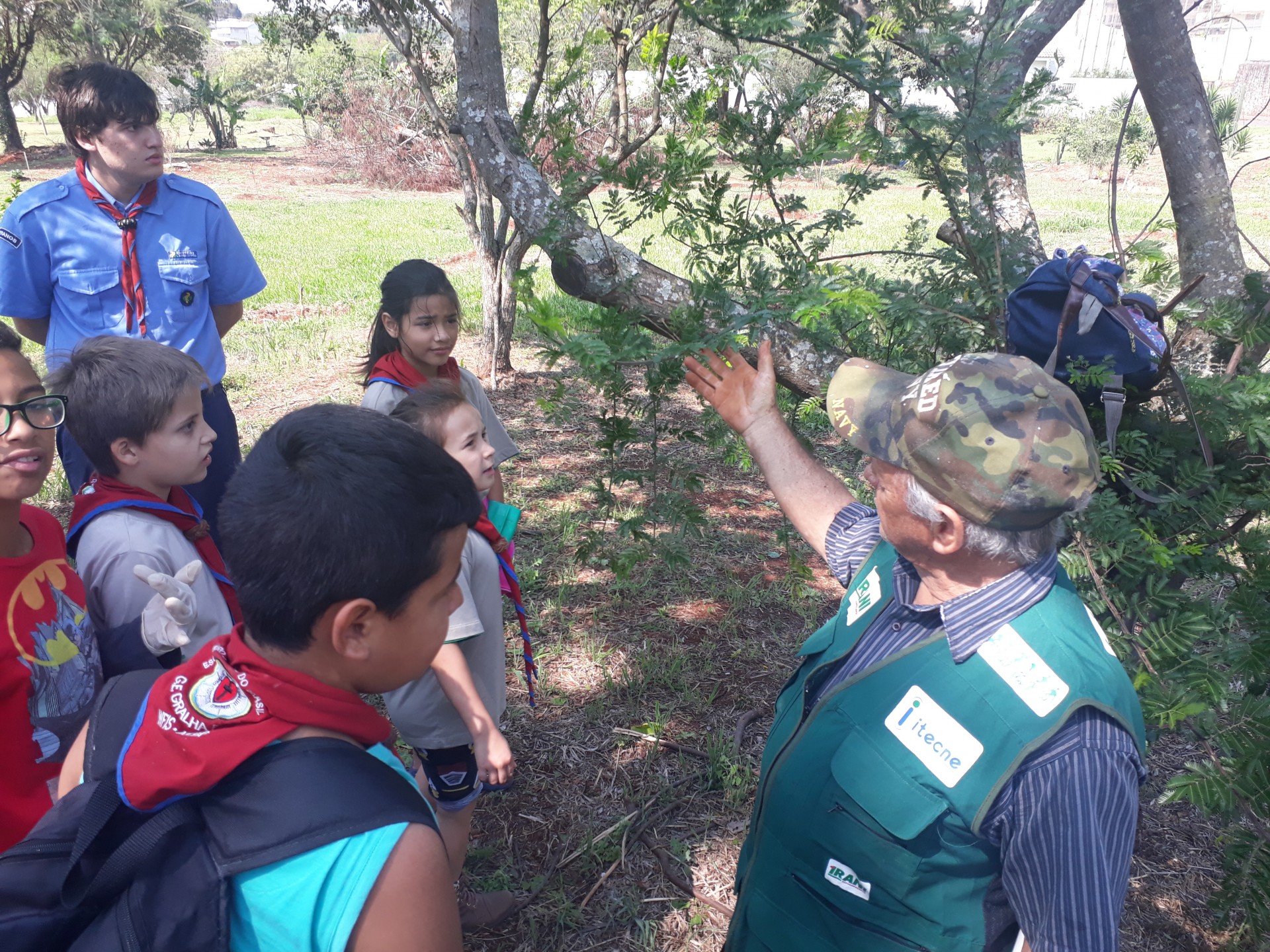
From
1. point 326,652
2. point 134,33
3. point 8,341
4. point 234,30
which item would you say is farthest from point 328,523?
point 234,30

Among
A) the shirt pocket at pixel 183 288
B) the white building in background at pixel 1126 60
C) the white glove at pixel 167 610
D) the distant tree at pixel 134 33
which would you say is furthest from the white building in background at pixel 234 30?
the white glove at pixel 167 610

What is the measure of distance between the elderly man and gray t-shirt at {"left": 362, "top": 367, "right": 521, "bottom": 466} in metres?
1.47

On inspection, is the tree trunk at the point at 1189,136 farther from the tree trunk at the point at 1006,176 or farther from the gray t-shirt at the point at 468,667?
the gray t-shirt at the point at 468,667

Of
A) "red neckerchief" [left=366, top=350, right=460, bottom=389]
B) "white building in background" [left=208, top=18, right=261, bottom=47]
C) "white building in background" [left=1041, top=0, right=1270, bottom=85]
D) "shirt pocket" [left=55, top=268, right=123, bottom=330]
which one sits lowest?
"red neckerchief" [left=366, top=350, right=460, bottom=389]

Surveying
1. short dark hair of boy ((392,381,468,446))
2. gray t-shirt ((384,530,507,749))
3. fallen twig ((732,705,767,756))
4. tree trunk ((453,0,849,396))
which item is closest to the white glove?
gray t-shirt ((384,530,507,749))

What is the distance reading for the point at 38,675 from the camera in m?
1.74

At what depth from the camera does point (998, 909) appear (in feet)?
4.43

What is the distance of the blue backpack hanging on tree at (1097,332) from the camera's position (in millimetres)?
Result: 1881

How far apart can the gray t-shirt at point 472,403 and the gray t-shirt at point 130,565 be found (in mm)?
786

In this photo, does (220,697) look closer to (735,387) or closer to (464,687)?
(464,687)

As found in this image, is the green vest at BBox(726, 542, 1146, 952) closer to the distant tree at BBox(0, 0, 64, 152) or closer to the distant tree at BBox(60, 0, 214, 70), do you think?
the distant tree at BBox(60, 0, 214, 70)

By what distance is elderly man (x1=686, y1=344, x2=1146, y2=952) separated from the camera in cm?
120

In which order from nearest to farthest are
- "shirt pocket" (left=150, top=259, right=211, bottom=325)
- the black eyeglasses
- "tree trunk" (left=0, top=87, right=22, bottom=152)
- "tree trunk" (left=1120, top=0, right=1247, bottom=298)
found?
1. the black eyeglasses
2. "tree trunk" (left=1120, top=0, right=1247, bottom=298)
3. "shirt pocket" (left=150, top=259, right=211, bottom=325)
4. "tree trunk" (left=0, top=87, right=22, bottom=152)

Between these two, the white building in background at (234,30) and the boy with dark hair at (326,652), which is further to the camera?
the white building in background at (234,30)
